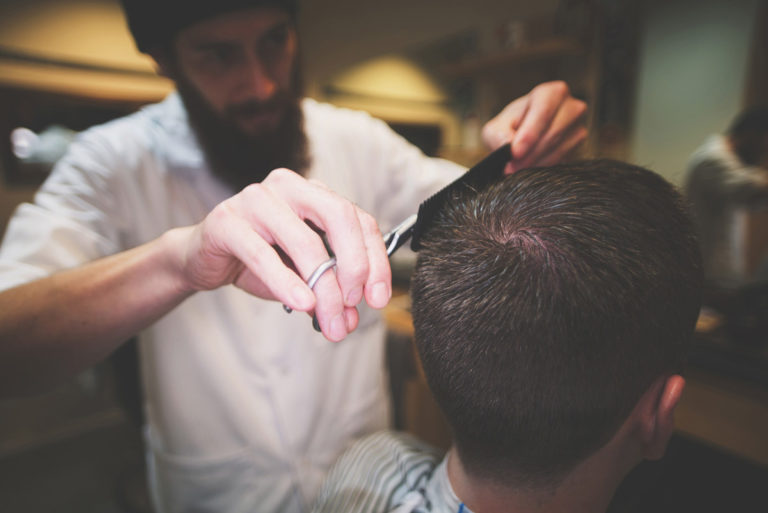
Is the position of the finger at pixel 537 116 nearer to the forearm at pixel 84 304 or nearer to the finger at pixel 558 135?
the finger at pixel 558 135

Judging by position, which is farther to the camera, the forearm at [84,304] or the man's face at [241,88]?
the man's face at [241,88]

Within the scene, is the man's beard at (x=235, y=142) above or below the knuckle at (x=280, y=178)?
below

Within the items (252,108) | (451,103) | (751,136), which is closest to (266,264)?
(252,108)

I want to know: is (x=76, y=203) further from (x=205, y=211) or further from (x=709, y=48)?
(x=709, y=48)

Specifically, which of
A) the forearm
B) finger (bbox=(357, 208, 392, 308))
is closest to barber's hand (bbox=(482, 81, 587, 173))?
finger (bbox=(357, 208, 392, 308))

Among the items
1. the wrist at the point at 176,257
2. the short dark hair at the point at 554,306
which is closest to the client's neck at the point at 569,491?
the short dark hair at the point at 554,306

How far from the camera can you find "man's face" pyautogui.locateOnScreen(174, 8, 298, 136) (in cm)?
91

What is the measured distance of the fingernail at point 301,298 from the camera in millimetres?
456

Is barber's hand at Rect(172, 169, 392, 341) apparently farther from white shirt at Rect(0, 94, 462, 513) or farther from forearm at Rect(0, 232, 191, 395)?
white shirt at Rect(0, 94, 462, 513)

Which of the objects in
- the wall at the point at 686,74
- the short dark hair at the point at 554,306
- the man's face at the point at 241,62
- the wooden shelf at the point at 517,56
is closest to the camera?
the short dark hair at the point at 554,306

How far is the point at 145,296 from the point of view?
642mm

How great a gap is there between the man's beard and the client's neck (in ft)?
2.80

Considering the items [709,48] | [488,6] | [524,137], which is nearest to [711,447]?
[524,137]

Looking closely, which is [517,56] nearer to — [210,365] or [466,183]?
[466,183]
